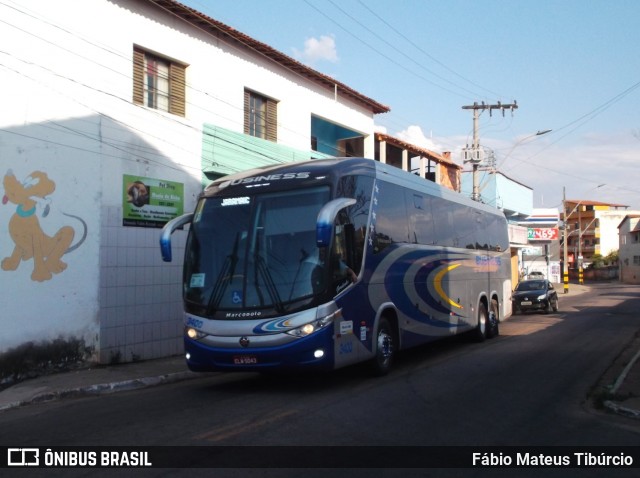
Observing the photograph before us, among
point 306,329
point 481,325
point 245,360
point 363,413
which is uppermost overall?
point 306,329

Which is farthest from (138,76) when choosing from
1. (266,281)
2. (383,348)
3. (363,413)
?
(363,413)

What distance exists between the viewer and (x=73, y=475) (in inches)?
232

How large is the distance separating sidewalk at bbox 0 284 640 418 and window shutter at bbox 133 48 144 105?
574 centimetres

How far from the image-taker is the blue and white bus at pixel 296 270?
938 centimetres

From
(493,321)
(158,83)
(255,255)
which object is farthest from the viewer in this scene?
(493,321)

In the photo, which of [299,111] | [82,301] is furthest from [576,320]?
[82,301]

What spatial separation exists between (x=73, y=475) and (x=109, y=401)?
420 cm

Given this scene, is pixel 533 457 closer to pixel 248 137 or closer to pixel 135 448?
pixel 135 448

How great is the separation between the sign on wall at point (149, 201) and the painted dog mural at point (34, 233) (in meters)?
1.54

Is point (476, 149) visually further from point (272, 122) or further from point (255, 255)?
point (255, 255)

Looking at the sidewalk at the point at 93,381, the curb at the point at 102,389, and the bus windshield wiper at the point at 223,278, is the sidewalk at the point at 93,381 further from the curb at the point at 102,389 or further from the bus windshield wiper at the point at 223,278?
the bus windshield wiper at the point at 223,278

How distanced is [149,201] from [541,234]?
48579 millimetres

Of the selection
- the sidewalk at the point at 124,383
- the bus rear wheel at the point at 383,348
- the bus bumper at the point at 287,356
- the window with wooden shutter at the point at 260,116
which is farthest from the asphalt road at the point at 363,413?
the window with wooden shutter at the point at 260,116

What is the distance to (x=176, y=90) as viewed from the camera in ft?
51.3
